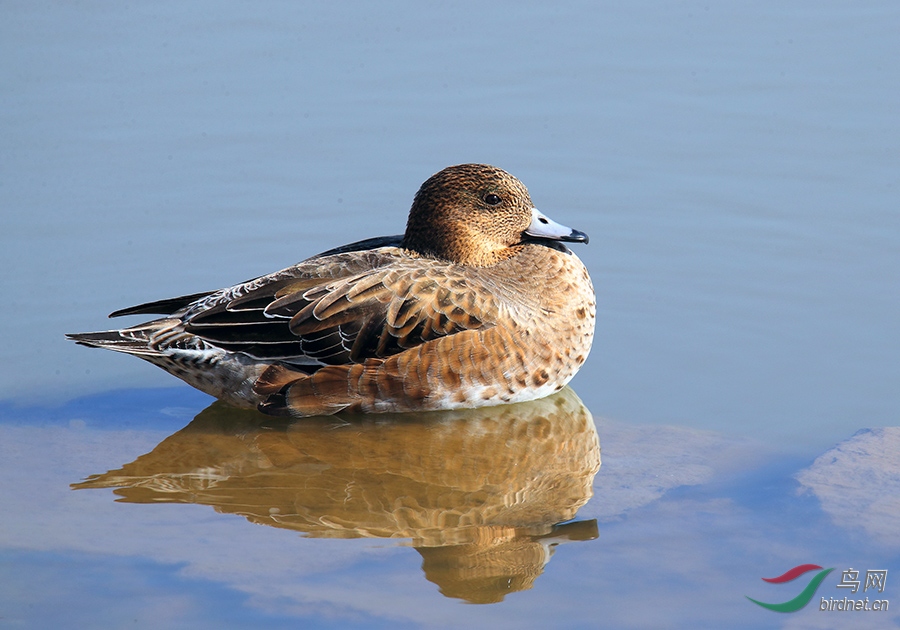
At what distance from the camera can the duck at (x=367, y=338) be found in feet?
25.1

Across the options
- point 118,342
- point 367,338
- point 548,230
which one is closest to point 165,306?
point 118,342

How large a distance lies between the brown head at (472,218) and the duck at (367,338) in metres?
0.26

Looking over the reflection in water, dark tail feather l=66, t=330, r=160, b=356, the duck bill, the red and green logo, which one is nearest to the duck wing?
dark tail feather l=66, t=330, r=160, b=356

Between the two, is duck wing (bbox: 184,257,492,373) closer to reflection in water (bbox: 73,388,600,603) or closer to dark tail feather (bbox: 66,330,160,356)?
dark tail feather (bbox: 66,330,160,356)

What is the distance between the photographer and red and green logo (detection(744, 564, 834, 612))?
564cm

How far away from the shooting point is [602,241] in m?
9.52

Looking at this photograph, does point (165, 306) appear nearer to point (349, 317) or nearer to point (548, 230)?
point (349, 317)

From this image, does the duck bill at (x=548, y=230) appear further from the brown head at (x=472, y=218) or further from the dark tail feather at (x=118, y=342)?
the dark tail feather at (x=118, y=342)

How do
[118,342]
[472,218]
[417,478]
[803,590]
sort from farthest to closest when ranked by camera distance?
[472,218] → [118,342] → [417,478] → [803,590]

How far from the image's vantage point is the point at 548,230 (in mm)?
8367

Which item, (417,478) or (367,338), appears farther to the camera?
(367,338)

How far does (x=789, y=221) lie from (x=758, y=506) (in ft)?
12.0

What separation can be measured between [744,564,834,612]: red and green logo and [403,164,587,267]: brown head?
9.69 feet

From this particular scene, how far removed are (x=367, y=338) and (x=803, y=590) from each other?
3.03m
